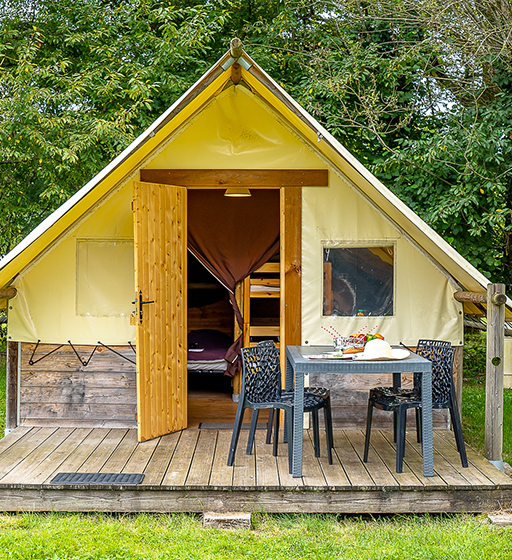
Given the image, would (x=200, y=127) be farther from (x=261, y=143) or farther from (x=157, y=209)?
(x=157, y=209)

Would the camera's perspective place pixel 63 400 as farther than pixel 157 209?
Yes

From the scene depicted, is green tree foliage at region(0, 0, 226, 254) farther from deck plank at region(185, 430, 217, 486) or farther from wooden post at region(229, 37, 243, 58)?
deck plank at region(185, 430, 217, 486)

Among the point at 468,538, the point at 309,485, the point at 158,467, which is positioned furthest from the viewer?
→ the point at 158,467

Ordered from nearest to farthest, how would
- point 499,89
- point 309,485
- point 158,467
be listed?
1. point 309,485
2. point 158,467
3. point 499,89

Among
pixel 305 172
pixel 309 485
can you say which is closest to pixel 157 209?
pixel 305 172

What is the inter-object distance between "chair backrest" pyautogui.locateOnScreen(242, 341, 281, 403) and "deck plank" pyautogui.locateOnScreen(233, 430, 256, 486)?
438mm

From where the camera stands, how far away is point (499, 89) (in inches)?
273

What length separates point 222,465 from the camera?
388 cm

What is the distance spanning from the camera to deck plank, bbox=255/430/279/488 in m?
3.58

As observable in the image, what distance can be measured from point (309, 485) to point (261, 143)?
109 inches

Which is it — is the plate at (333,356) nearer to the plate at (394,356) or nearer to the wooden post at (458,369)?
the plate at (394,356)

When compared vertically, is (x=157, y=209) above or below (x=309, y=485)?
above

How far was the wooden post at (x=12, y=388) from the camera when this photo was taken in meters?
4.85

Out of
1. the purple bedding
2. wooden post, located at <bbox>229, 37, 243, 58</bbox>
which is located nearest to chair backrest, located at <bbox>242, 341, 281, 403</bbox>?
wooden post, located at <bbox>229, 37, 243, 58</bbox>
